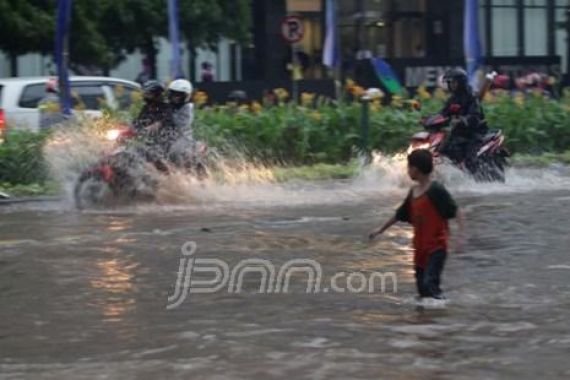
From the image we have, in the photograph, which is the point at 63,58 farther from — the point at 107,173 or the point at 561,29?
the point at 561,29

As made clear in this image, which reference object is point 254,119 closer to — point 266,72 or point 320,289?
point 320,289

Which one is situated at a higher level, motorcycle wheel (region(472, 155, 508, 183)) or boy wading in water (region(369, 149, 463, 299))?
boy wading in water (region(369, 149, 463, 299))

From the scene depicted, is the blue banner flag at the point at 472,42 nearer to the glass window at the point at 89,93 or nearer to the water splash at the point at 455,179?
the water splash at the point at 455,179

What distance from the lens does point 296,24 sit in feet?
90.3

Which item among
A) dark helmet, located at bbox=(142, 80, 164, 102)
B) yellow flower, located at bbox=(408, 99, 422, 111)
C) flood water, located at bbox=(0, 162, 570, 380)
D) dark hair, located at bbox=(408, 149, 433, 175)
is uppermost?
dark helmet, located at bbox=(142, 80, 164, 102)

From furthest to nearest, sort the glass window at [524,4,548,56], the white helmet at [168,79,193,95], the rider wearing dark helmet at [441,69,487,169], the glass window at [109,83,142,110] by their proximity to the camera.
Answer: the glass window at [524,4,548,56] → the glass window at [109,83,142,110] → the rider wearing dark helmet at [441,69,487,169] → the white helmet at [168,79,193,95]

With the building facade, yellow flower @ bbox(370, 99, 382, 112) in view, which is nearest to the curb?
yellow flower @ bbox(370, 99, 382, 112)

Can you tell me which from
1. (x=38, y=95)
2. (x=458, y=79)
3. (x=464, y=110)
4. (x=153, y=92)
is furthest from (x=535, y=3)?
(x=153, y=92)

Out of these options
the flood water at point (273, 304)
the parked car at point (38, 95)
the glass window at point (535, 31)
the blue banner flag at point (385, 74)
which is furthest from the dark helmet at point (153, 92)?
the glass window at point (535, 31)

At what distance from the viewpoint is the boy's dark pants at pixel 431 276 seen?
29.7ft

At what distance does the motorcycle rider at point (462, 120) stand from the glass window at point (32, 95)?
7.96 metres

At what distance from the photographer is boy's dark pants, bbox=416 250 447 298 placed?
29.7 ft

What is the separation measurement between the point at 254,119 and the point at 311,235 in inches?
282

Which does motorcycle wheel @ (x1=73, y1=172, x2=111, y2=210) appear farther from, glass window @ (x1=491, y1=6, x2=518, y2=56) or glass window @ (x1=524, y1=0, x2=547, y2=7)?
glass window @ (x1=524, y1=0, x2=547, y2=7)
